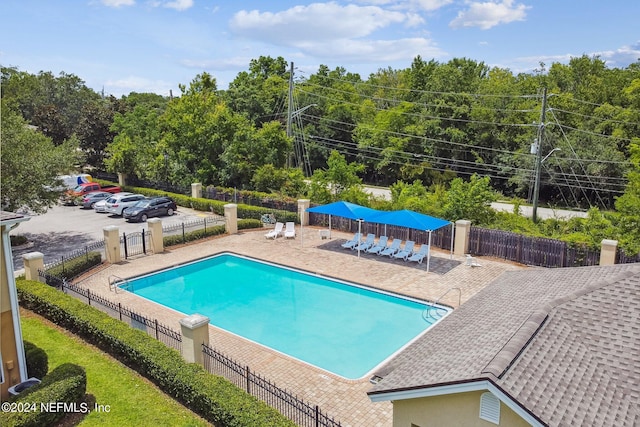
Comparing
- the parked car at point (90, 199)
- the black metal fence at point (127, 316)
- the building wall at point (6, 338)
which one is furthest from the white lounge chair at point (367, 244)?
the parked car at point (90, 199)

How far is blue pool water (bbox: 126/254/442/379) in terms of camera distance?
14164 mm

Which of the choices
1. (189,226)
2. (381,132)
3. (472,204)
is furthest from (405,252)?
(381,132)

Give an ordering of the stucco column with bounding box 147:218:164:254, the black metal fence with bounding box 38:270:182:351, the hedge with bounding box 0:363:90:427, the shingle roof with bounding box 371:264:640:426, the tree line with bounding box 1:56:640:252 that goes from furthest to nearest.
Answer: the tree line with bounding box 1:56:640:252 < the stucco column with bounding box 147:218:164:254 < the black metal fence with bounding box 38:270:182:351 < the hedge with bounding box 0:363:90:427 < the shingle roof with bounding box 371:264:640:426

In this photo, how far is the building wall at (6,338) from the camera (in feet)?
32.0

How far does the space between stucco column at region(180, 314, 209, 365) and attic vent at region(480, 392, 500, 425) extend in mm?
7101

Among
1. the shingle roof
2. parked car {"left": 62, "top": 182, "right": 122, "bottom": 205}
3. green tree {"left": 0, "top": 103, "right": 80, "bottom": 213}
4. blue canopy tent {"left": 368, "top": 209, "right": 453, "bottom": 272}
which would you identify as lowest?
parked car {"left": 62, "top": 182, "right": 122, "bottom": 205}

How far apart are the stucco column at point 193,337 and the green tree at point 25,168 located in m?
15.4

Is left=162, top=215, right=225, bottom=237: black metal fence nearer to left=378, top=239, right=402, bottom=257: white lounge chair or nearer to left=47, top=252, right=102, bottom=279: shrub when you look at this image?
left=47, top=252, right=102, bottom=279: shrub

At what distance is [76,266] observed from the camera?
18688mm

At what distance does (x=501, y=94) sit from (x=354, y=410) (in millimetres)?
48329

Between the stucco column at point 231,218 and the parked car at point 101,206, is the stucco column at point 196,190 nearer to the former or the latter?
the parked car at point 101,206

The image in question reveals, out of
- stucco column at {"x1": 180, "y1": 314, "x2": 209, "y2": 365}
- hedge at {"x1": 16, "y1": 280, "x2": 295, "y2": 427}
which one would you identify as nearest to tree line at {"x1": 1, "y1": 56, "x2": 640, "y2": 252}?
hedge at {"x1": 16, "y1": 280, "x2": 295, "y2": 427}

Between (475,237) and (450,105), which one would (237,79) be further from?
(475,237)

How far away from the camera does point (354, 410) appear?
10234mm
